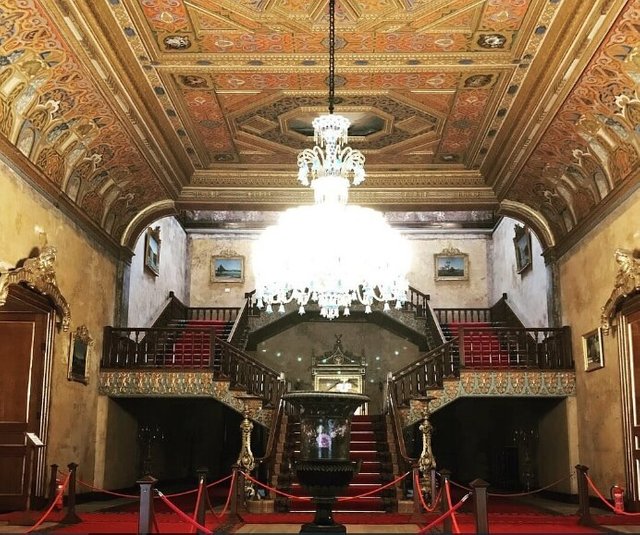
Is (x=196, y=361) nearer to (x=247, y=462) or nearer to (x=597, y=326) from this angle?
(x=247, y=462)

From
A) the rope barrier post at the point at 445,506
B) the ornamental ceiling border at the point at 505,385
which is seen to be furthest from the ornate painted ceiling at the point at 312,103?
the rope barrier post at the point at 445,506

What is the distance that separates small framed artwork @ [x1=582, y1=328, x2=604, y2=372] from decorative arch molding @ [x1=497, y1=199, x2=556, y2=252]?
2.40m

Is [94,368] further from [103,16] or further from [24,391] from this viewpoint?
[103,16]

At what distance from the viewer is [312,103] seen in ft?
39.1

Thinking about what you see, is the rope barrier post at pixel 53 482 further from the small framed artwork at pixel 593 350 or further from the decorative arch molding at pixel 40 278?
the small framed artwork at pixel 593 350

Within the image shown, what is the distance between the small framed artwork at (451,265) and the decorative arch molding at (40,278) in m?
12.8

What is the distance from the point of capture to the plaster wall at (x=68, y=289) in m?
10.2

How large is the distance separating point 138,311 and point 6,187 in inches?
310

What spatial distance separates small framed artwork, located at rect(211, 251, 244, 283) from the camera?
2284 centimetres

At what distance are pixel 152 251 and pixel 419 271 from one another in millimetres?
7874

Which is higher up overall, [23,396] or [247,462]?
[23,396]

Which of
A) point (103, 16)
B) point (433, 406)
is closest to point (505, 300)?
point (433, 406)

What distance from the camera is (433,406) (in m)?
14.1

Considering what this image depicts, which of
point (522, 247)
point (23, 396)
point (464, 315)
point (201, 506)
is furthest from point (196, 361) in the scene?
point (464, 315)
